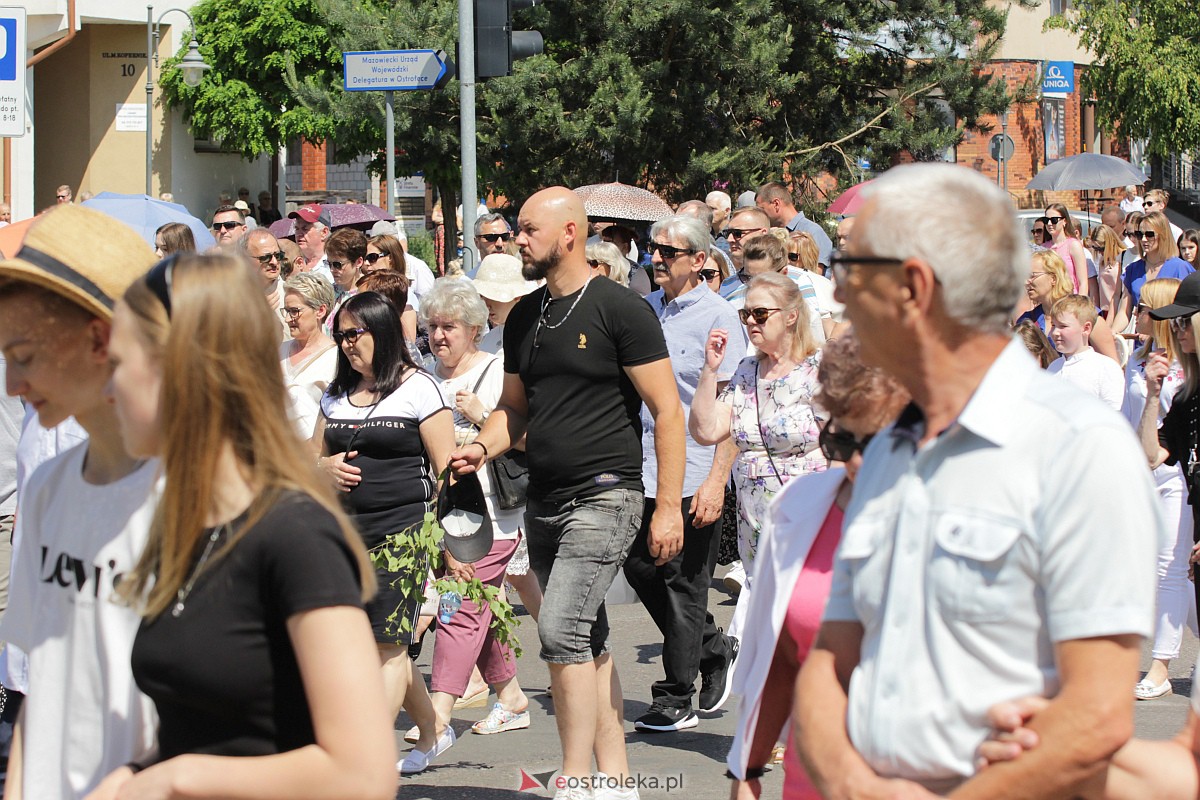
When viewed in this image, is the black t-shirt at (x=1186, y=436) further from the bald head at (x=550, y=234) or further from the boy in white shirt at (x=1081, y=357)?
the bald head at (x=550, y=234)

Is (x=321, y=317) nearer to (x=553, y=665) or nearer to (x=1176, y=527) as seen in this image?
(x=553, y=665)

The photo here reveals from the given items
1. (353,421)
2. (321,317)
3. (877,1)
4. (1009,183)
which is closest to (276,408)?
(353,421)

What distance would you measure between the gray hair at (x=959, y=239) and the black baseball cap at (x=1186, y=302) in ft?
14.9

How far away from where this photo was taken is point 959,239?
2.11 metres

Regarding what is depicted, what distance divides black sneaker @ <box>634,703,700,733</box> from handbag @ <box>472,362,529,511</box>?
1.03 m

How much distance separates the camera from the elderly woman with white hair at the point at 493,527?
20.7 feet

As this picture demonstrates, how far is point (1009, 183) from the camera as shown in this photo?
45.2 meters

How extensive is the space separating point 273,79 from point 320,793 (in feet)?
118

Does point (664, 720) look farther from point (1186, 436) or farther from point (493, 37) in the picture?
point (493, 37)

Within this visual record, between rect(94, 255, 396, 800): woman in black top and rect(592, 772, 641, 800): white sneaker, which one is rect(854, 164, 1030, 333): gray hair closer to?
rect(94, 255, 396, 800): woman in black top

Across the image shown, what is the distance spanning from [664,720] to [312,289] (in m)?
2.66

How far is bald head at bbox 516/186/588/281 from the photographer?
5.29m

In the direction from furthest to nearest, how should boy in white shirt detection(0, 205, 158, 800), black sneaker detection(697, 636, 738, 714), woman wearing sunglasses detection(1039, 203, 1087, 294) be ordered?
woman wearing sunglasses detection(1039, 203, 1087, 294)
black sneaker detection(697, 636, 738, 714)
boy in white shirt detection(0, 205, 158, 800)

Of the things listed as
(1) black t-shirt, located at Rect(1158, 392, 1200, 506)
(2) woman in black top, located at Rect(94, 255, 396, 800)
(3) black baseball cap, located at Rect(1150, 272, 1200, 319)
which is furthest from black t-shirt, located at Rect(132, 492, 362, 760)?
(3) black baseball cap, located at Rect(1150, 272, 1200, 319)
